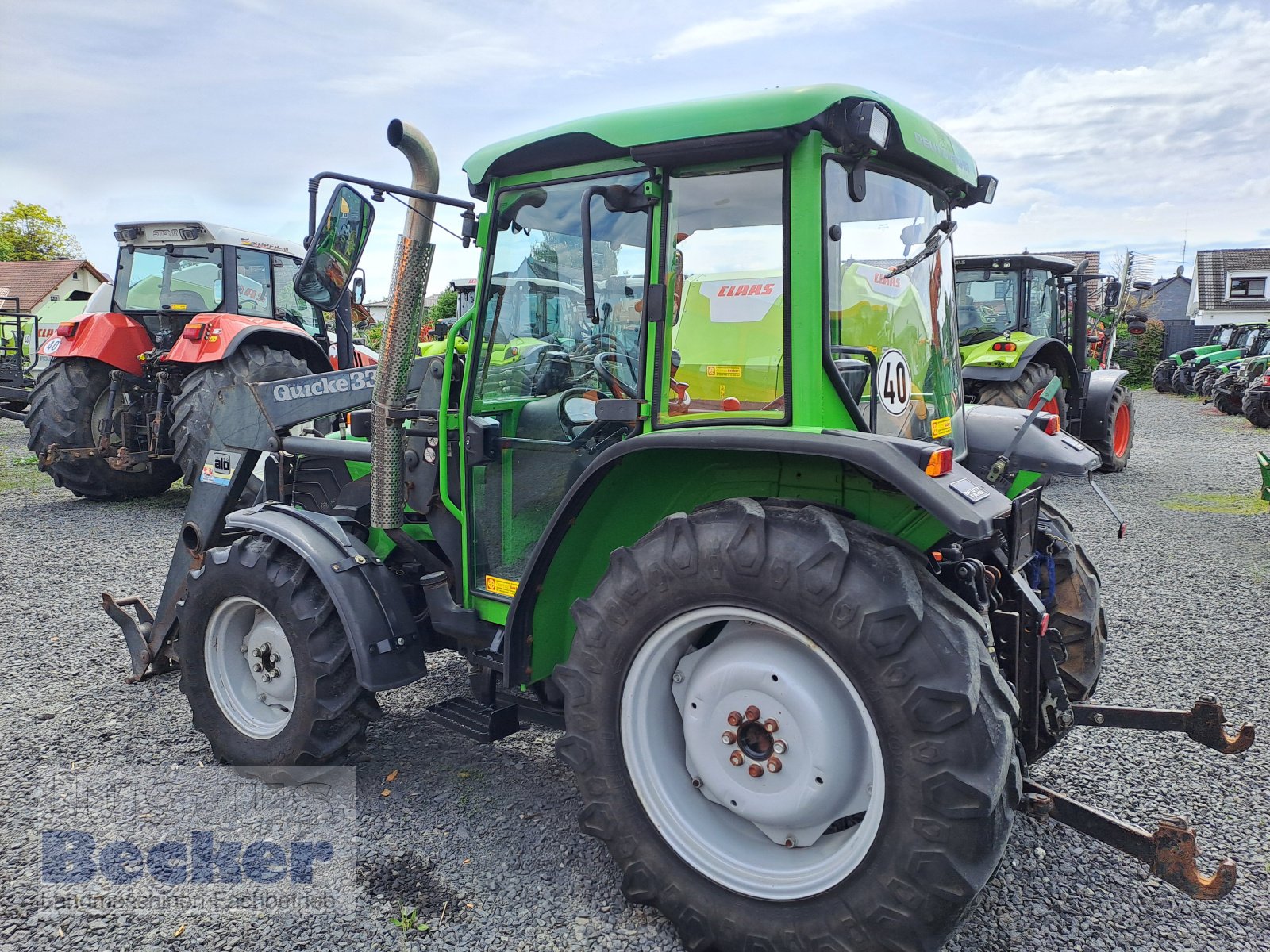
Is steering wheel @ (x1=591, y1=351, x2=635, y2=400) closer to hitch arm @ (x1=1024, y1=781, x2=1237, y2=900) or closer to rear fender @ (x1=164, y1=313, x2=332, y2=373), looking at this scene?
hitch arm @ (x1=1024, y1=781, x2=1237, y2=900)

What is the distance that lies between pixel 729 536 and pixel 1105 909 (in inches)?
64.7

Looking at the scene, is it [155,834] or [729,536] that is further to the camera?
→ [155,834]

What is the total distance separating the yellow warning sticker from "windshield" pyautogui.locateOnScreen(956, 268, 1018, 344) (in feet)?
29.3

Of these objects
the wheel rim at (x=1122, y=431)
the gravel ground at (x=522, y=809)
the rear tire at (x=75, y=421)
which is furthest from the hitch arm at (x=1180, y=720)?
the wheel rim at (x=1122, y=431)

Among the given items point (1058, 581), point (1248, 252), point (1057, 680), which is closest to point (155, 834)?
point (1057, 680)

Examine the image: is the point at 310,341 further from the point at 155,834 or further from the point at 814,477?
the point at 814,477

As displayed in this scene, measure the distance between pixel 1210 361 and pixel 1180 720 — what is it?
25.3m

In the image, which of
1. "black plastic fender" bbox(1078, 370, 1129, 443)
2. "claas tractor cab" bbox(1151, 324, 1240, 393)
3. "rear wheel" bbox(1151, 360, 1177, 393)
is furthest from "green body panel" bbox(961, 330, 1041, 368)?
"rear wheel" bbox(1151, 360, 1177, 393)

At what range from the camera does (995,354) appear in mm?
9586

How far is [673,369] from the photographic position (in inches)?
102

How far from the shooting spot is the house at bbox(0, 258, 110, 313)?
1379 inches

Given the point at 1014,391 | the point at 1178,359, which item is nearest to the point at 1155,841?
the point at 1014,391

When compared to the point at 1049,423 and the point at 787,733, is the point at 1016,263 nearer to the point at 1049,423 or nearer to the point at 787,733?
the point at 1049,423
